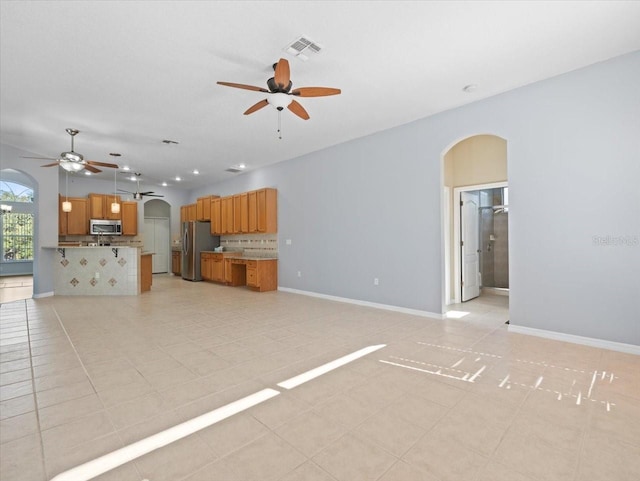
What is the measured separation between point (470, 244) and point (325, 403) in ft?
16.1

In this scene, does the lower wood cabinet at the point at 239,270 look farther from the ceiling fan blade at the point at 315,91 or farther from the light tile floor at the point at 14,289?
the ceiling fan blade at the point at 315,91

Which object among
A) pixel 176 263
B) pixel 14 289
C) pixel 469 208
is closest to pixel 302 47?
pixel 469 208

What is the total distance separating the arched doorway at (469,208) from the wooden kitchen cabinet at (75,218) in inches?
373

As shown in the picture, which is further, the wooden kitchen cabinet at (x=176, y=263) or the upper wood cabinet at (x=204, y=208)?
the wooden kitchen cabinet at (x=176, y=263)

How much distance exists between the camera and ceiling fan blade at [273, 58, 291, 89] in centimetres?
283

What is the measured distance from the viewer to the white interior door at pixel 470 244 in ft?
19.1

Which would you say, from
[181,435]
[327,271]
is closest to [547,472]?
[181,435]

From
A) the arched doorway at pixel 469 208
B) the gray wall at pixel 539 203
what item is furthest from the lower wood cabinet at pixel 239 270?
the arched doorway at pixel 469 208

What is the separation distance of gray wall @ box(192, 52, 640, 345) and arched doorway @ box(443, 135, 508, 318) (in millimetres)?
501

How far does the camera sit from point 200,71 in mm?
3447

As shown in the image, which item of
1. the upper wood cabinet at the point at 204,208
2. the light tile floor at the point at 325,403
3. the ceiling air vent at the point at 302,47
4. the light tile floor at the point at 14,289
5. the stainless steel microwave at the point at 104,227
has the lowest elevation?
the light tile floor at the point at 325,403

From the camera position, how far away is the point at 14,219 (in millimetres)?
10445

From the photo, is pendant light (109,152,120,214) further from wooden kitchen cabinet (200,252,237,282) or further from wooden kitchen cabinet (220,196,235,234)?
wooden kitchen cabinet (220,196,235,234)

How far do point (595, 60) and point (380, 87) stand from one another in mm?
2248
